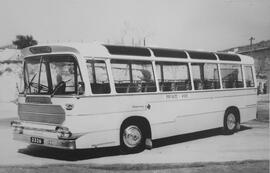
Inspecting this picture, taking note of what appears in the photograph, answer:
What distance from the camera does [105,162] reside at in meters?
8.36

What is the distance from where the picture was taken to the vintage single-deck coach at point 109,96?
8.45 metres

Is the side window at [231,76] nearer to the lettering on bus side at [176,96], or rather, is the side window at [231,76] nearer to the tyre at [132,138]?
the lettering on bus side at [176,96]

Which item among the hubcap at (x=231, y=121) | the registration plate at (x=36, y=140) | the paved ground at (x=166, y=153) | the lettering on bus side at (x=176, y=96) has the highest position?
the lettering on bus side at (x=176, y=96)

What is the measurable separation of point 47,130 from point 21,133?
3.34 feet

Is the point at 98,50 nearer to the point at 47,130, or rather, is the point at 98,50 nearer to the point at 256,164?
the point at 47,130

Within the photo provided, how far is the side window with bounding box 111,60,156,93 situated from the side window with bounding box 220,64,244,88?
11.7 ft

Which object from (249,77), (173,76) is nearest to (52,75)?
(173,76)

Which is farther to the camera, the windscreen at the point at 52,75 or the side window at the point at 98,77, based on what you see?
the side window at the point at 98,77

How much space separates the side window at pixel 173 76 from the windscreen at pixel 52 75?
104 inches

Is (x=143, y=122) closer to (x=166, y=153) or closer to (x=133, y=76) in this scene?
(x=166, y=153)

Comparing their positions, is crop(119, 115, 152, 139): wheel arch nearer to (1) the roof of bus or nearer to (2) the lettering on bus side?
(2) the lettering on bus side

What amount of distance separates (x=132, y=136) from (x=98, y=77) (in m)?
1.70

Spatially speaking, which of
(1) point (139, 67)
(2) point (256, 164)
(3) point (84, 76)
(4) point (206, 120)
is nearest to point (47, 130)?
(3) point (84, 76)

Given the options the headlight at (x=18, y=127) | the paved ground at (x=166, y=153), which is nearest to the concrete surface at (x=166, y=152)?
the paved ground at (x=166, y=153)
